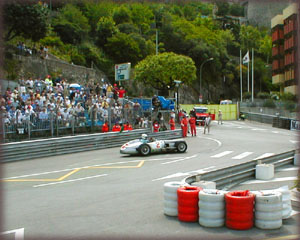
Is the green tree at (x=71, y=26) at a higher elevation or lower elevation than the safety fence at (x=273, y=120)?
higher

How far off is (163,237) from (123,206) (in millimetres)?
2436

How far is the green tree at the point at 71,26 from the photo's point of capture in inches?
1875

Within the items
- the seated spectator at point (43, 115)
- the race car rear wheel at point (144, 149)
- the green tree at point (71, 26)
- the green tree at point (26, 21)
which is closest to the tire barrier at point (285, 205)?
the race car rear wheel at point (144, 149)

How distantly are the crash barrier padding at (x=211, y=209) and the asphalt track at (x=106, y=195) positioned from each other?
0.18 meters

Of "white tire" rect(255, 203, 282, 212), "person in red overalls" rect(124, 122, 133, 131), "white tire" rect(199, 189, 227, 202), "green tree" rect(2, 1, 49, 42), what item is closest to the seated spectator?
"person in red overalls" rect(124, 122, 133, 131)

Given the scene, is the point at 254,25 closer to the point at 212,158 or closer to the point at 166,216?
the point at 212,158

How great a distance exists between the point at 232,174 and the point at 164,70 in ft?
118

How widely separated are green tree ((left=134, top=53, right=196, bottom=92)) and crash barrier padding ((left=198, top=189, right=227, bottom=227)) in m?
39.7

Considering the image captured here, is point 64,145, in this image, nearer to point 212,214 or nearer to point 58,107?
point 58,107

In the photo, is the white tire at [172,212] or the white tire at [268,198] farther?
the white tire at [172,212]

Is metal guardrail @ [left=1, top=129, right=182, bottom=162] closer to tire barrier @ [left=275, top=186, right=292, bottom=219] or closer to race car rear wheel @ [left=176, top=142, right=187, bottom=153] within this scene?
race car rear wheel @ [left=176, top=142, right=187, bottom=153]

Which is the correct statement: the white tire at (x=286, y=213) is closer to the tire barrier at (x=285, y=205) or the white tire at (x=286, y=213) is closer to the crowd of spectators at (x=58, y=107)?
the tire barrier at (x=285, y=205)

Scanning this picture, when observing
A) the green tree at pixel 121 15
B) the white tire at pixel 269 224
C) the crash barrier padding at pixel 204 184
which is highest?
the green tree at pixel 121 15

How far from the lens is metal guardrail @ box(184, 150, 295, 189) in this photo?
10250mm
